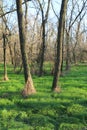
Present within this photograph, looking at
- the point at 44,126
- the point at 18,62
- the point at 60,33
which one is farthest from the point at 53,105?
the point at 18,62

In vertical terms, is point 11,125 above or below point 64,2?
below

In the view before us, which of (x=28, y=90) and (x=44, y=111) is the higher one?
(x=28, y=90)

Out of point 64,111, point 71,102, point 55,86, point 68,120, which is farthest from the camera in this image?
point 55,86

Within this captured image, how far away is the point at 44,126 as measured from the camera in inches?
400

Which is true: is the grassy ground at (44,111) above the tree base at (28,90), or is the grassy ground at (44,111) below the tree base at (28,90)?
below

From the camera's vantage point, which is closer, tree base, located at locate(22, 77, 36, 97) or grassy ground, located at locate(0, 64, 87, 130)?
grassy ground, located at locate(0, 64, 87, 130)

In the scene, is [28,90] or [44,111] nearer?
[44,111]

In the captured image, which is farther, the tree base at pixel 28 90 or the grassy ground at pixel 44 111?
the tree base at pixel 28 90

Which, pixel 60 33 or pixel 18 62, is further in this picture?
pixel 18 62

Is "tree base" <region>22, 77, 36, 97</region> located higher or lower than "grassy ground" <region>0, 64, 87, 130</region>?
higher

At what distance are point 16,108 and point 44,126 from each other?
112 inches

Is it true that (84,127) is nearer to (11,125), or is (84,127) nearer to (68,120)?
(68,120)

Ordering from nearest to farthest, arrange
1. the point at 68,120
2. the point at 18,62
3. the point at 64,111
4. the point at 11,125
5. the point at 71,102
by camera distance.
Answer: the point at 11,125
the point at 68,120
the point at 64,111
the point at 71,102
the point at 18,62

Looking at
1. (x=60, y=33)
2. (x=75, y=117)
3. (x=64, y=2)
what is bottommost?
(x=75, y=117)
